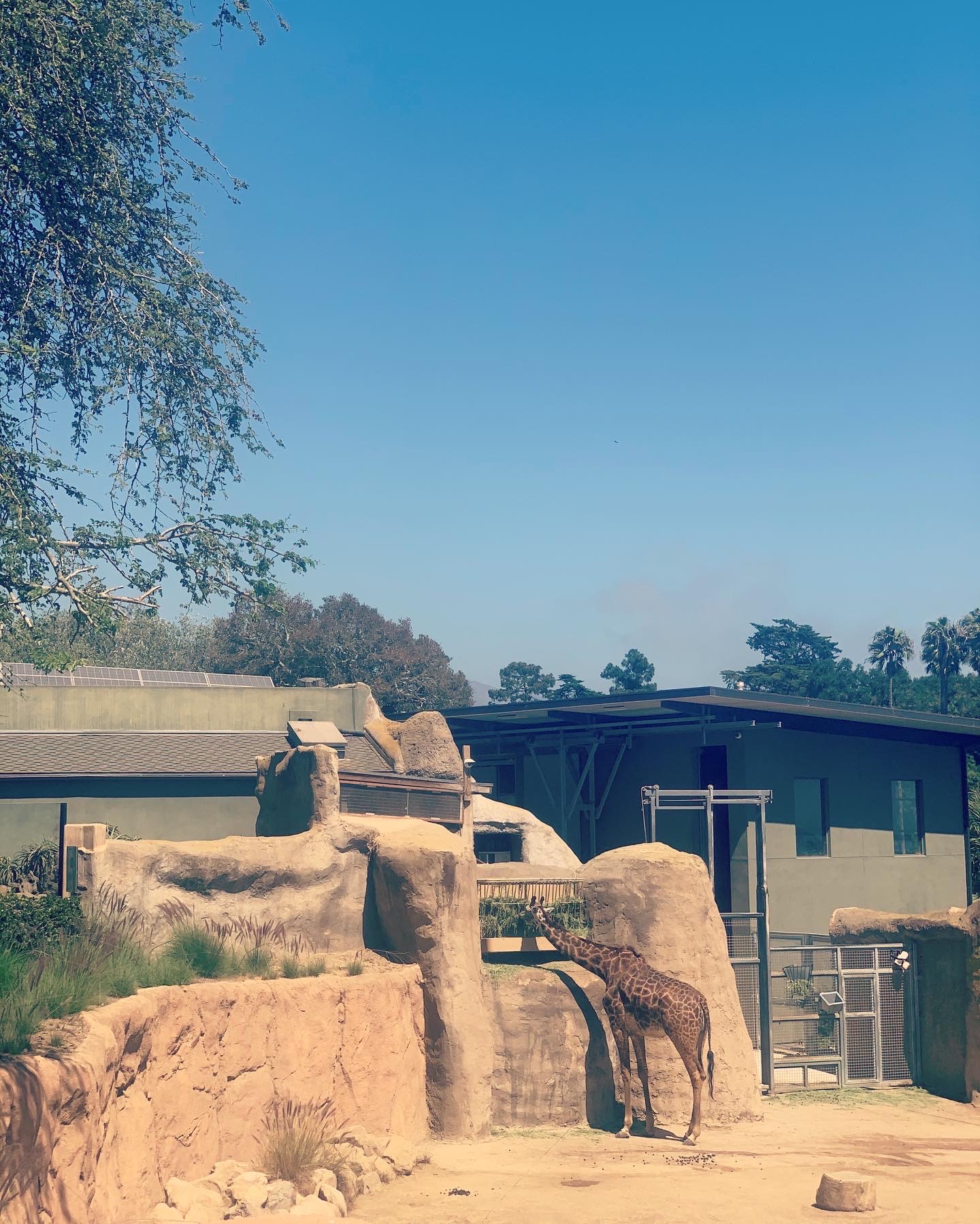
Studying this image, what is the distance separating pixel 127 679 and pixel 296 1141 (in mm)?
28437

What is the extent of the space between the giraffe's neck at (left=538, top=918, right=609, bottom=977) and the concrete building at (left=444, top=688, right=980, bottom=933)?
9237mm

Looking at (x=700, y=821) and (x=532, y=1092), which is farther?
(x=700, y=821)

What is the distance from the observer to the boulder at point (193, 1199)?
11102 millimetres

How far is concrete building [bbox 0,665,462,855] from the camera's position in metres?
29.9

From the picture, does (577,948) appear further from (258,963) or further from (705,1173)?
(258,963)

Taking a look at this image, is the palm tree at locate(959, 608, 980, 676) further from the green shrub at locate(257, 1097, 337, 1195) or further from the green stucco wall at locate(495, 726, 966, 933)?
Answer: the green shrub at locate(257, 1097, 337, 1195)

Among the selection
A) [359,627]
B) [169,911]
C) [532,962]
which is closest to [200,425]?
[169,911]

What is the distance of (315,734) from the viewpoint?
3362 cm

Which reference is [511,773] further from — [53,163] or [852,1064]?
[53,163]

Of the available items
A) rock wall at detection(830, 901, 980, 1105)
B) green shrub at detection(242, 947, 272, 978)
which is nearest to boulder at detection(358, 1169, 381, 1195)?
green shrub at detection(242, 947, 272, 978)

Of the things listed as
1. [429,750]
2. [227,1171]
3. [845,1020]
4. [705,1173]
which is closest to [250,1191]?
[227,1171]

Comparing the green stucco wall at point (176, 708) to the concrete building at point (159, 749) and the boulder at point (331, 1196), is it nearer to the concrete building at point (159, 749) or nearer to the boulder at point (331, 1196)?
the concrete building at point (159, 749)

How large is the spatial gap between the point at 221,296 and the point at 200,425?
5.17 feet

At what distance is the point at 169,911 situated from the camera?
49.9 ft
